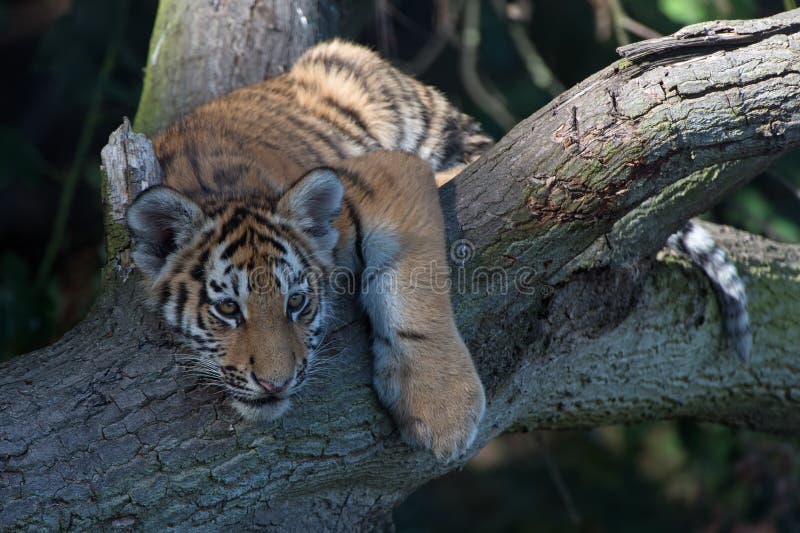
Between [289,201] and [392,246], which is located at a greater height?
[289,201]

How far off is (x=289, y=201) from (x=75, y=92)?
10.9ft

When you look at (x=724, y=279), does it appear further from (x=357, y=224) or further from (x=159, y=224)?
(x=159, y=224)

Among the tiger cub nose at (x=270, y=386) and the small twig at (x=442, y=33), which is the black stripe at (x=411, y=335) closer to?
the tiger cub nose at (x=270, y=386)

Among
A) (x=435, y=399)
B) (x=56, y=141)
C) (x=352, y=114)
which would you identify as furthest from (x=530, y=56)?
(x=56, y=141)

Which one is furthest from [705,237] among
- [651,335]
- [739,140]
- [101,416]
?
[101,416]

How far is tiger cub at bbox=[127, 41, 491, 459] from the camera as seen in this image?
7.77 ft

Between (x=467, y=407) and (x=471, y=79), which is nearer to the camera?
(x=467, y=407)

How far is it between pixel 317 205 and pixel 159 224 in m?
0.48

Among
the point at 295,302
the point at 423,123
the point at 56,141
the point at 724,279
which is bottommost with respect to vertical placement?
the point at 724,279

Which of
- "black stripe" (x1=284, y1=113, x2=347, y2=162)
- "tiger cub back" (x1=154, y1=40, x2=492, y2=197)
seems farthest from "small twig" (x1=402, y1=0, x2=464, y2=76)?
"black stripe" (x1=284, y1=113, x2=347, y2=162)

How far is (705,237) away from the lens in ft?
10.8

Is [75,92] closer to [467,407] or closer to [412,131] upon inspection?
[412,131]

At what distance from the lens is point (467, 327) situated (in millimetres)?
2697

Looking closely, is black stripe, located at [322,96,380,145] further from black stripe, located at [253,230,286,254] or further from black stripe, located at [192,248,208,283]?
black stripe, located at [192,248,208,283]
